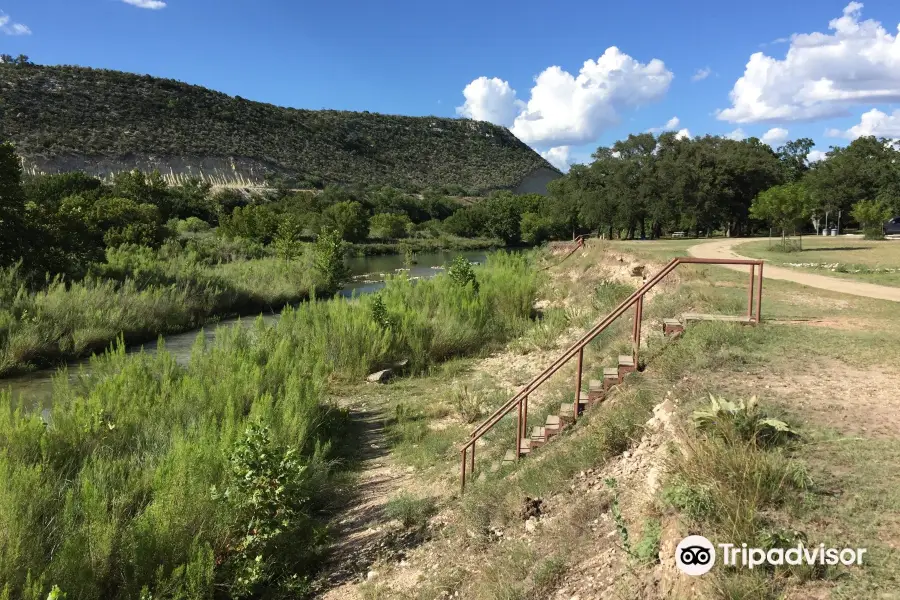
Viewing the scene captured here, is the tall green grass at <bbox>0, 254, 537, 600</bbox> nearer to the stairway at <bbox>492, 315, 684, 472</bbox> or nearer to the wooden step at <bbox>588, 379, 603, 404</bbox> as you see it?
the stairway at <bbox>492, 315, 684, 472</bbox>

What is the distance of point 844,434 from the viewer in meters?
5.07

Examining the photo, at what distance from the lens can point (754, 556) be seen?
357 centimetres

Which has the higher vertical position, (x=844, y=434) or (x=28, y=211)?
(x=28, y=211)

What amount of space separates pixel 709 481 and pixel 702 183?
43.5m

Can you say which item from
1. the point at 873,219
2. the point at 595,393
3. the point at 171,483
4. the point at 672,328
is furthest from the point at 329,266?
the point at 873,219

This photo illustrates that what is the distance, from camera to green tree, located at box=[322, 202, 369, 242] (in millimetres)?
59831

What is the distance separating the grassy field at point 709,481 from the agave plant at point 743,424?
4cm

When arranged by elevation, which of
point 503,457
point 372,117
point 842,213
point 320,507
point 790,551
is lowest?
point 320,507

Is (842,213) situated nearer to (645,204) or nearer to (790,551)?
(645,204)

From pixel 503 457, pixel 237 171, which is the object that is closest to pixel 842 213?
pixel 503 457

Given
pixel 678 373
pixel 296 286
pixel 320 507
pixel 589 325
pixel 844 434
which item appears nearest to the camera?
pixel 844 434

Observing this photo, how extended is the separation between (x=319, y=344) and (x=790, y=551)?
12.2 meters

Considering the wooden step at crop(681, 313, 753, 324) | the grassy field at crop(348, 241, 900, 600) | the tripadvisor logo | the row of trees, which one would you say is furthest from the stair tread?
the row of trees

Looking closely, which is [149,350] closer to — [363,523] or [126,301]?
[126,301]
